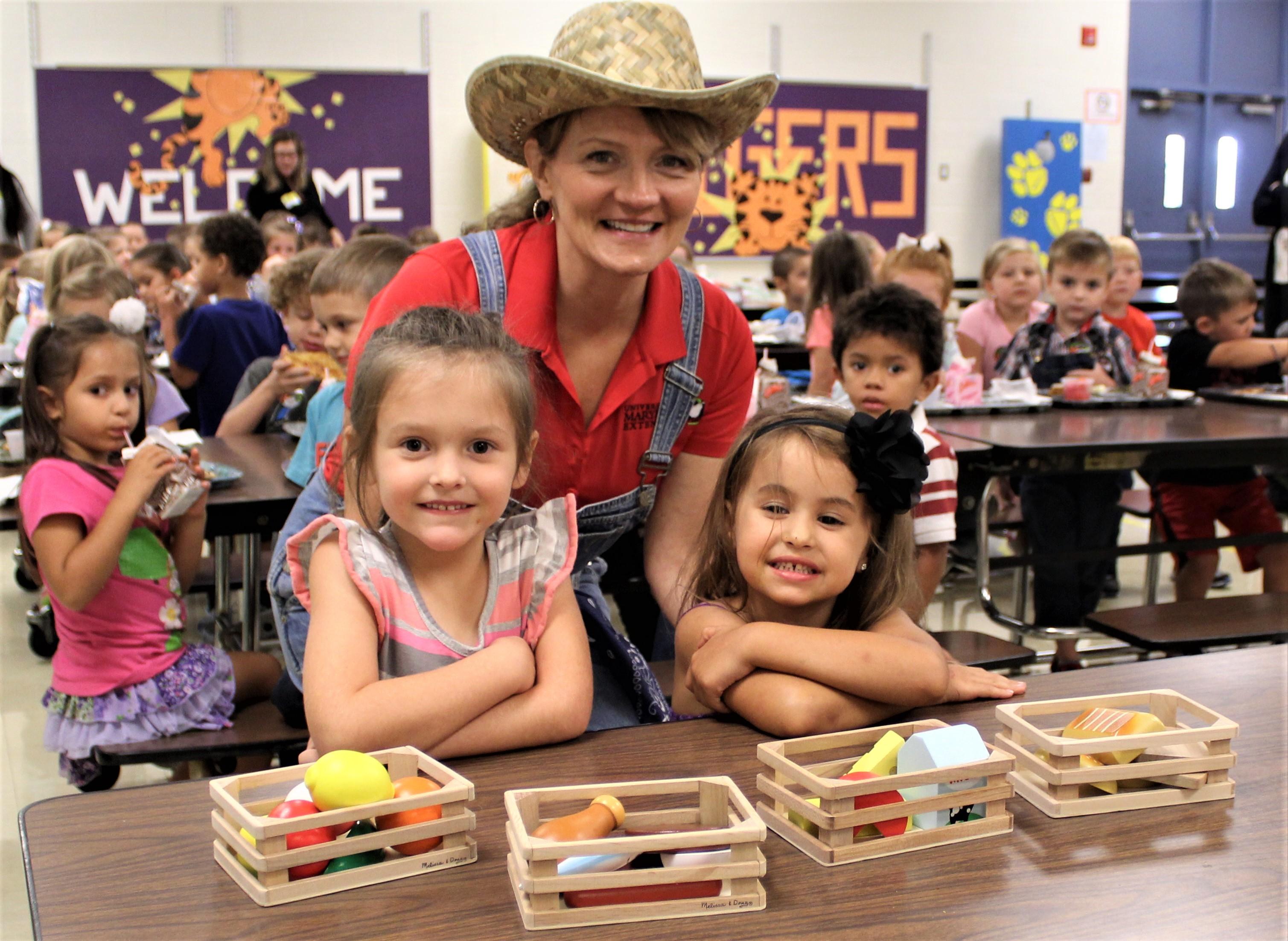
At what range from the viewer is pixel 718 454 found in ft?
6.40

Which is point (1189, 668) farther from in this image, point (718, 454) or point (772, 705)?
point (718, 454)

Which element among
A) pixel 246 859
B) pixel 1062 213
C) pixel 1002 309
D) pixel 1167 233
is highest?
pixel 1062 213

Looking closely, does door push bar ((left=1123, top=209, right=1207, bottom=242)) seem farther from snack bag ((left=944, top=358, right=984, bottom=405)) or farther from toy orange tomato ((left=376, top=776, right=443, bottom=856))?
toy orange tomato ((left=376, top=776, right=443, bottom=856))

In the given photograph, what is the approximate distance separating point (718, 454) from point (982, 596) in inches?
61.9

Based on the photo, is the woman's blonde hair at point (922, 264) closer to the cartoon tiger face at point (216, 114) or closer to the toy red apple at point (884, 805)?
the toy red apple at point (884, 805)

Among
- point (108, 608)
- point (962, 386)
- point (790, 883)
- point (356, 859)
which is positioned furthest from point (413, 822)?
point (962, 386)

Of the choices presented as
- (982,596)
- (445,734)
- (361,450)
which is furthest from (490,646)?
(982,596)

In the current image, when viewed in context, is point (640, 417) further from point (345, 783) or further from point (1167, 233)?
point (1167, 233)

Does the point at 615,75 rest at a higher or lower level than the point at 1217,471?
higher

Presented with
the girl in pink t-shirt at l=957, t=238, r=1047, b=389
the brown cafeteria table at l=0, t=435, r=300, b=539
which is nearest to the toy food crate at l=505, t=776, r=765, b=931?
the brown cafeteria table at l=0, t=435, r=300, b=539

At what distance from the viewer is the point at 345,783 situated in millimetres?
962

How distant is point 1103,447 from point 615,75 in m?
2.01

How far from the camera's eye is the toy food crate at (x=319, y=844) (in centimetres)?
90

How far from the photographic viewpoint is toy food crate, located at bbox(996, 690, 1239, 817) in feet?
3.50
